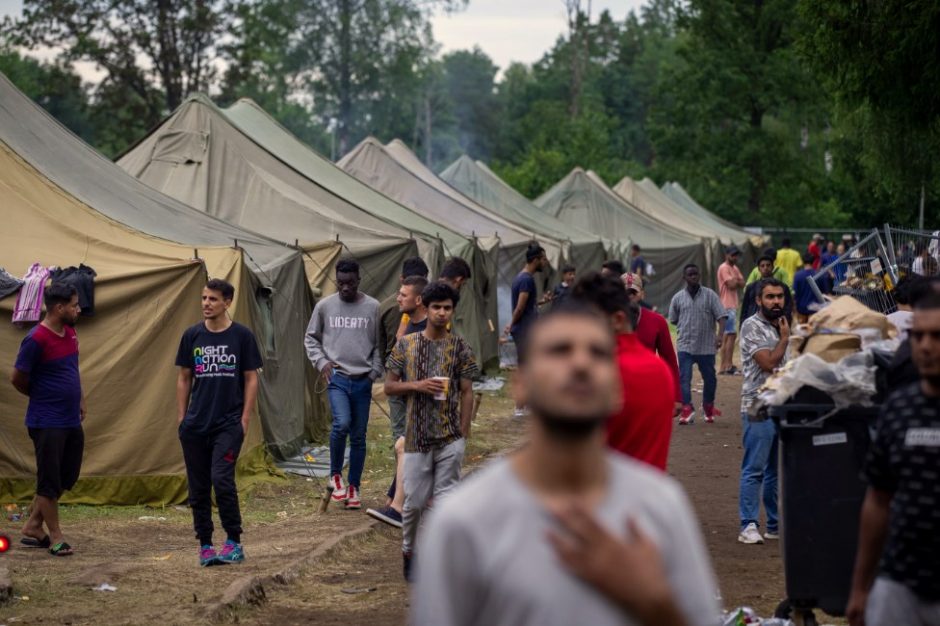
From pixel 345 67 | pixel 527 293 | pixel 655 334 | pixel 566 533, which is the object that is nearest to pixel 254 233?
pixel 527 293

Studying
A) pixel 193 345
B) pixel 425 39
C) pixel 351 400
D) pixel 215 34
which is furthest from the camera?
pixel 425 39

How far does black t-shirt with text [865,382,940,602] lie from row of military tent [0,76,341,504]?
8.12m

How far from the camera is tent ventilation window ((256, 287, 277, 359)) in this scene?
1371 cm

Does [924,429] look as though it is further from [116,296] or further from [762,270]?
[762,270]

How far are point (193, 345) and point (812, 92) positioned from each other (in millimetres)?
45110

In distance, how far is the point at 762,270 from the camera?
19062 millimetres

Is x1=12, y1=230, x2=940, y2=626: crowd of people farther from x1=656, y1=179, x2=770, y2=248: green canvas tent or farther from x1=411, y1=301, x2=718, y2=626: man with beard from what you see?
x1=656, y1=179, x2=770, y2=248: green canvas tent

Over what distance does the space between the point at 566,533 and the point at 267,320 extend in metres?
11.6

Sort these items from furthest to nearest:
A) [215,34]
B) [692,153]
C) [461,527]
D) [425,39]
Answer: [425,39] < [692,153] < [215,34] < [461,527]

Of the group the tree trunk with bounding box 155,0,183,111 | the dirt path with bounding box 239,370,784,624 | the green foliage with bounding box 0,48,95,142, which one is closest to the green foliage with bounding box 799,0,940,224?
the dirt path with bounding box 239,370,784,624

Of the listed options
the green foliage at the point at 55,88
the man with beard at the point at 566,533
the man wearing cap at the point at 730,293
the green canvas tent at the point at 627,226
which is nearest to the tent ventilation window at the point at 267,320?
the man wearing cap at the point at 730,293

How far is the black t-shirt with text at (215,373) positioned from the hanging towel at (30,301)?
2817 mm

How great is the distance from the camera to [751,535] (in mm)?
9430

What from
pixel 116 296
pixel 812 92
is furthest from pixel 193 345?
pixel 812 92
